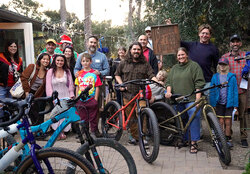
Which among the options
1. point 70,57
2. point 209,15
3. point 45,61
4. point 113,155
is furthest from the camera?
point 209,15

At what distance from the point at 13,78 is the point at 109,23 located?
2726 centimetres

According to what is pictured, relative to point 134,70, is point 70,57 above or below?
above

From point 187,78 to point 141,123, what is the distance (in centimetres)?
113

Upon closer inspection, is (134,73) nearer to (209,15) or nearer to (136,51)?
(136,51)

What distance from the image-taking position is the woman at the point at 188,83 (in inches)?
182

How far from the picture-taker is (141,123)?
441 cm

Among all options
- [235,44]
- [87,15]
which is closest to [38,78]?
[235,44]

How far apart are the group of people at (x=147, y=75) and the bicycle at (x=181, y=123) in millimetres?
196

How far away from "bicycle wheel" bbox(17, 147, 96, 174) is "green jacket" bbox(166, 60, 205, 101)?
2.82 m

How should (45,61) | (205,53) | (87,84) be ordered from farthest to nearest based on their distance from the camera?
(45,61) → (87,84) → (205,53)

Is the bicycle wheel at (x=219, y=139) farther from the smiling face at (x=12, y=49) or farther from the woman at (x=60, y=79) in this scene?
the smiling face at (x=12, y=49)

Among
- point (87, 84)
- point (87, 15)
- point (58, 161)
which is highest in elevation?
point (87, 15)

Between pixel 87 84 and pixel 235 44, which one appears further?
pixel 87 84

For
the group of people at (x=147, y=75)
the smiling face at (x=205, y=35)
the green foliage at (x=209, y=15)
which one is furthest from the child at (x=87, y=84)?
the green foliage at (x=209, y=15)
